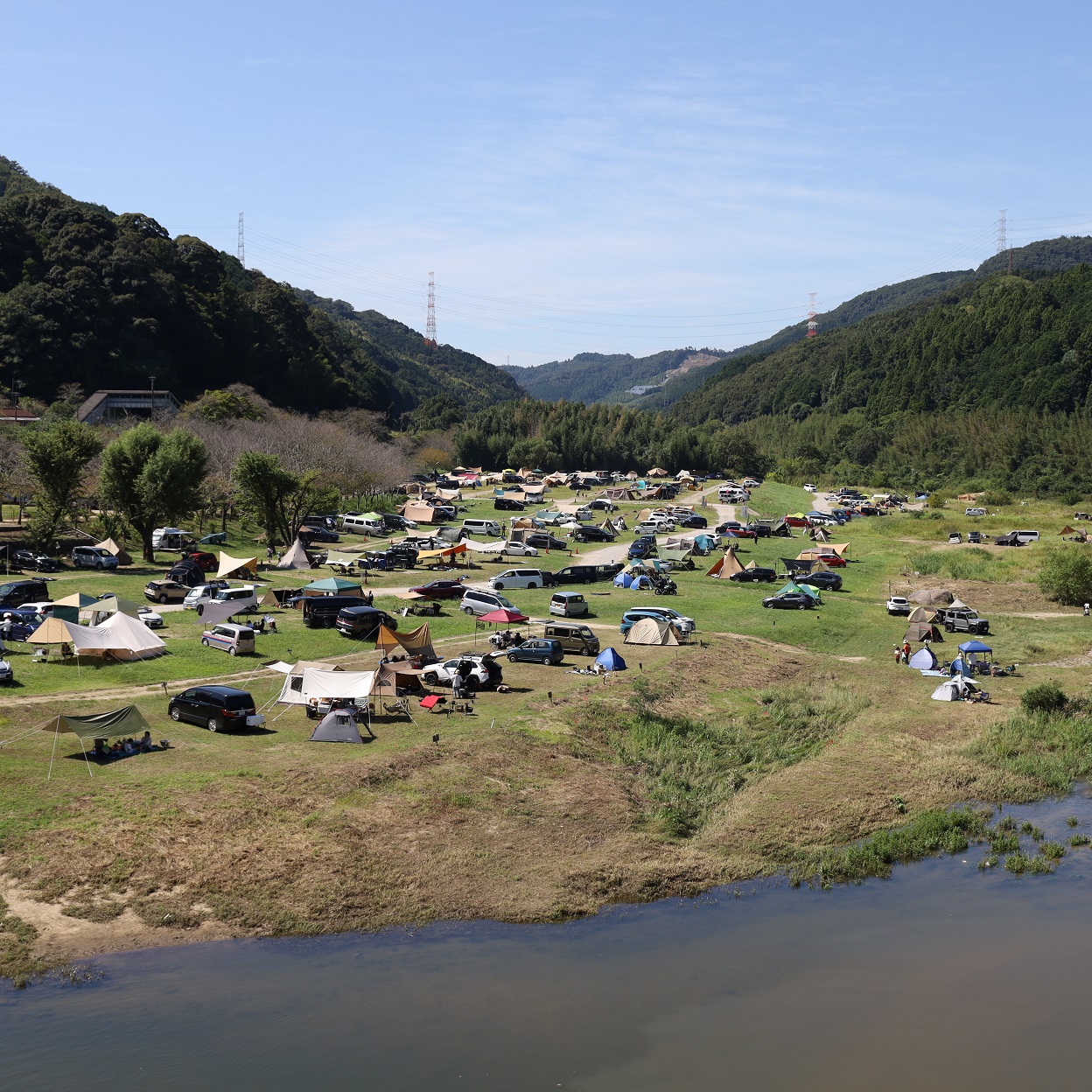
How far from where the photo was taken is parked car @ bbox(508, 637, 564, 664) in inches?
1382

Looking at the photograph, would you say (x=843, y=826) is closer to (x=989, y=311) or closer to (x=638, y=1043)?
(x=638, y=1043)

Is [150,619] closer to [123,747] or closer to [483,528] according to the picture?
[123,747]

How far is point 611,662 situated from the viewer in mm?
34125

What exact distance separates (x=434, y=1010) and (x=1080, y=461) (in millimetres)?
125744

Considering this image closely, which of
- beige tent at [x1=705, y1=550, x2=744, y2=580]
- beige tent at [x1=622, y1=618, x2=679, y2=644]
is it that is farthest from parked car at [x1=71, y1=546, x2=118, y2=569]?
beige tent at [x1=705, y1=550, x2=744, y2=580]

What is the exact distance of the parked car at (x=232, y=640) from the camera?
33781 millimetres

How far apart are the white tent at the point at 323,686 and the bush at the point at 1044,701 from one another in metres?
19.3

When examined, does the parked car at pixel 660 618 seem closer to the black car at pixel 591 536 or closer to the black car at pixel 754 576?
the black car at pixel 754 576

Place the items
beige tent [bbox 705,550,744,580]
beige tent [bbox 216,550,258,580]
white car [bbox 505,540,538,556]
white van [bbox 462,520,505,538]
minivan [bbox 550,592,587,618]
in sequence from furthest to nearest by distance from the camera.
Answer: white van [bbox 462,520,505,538]
white car [bbox 505,540,538,556]
beige tent [bbox 705,550,744,580]
beige tent [bbox 216,550,258,580]
minivan [bbox 550,592,587,618]

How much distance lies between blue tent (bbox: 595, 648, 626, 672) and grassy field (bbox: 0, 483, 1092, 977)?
934mm

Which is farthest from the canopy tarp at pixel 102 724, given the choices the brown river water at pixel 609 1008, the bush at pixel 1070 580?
the bush at pixel 1070 580

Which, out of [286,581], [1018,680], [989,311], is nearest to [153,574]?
[286,581]

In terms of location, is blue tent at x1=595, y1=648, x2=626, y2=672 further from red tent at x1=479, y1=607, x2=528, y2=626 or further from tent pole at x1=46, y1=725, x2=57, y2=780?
tent pole at x1=46, y1=725, x2=57, y2=780

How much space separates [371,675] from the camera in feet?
91.2
